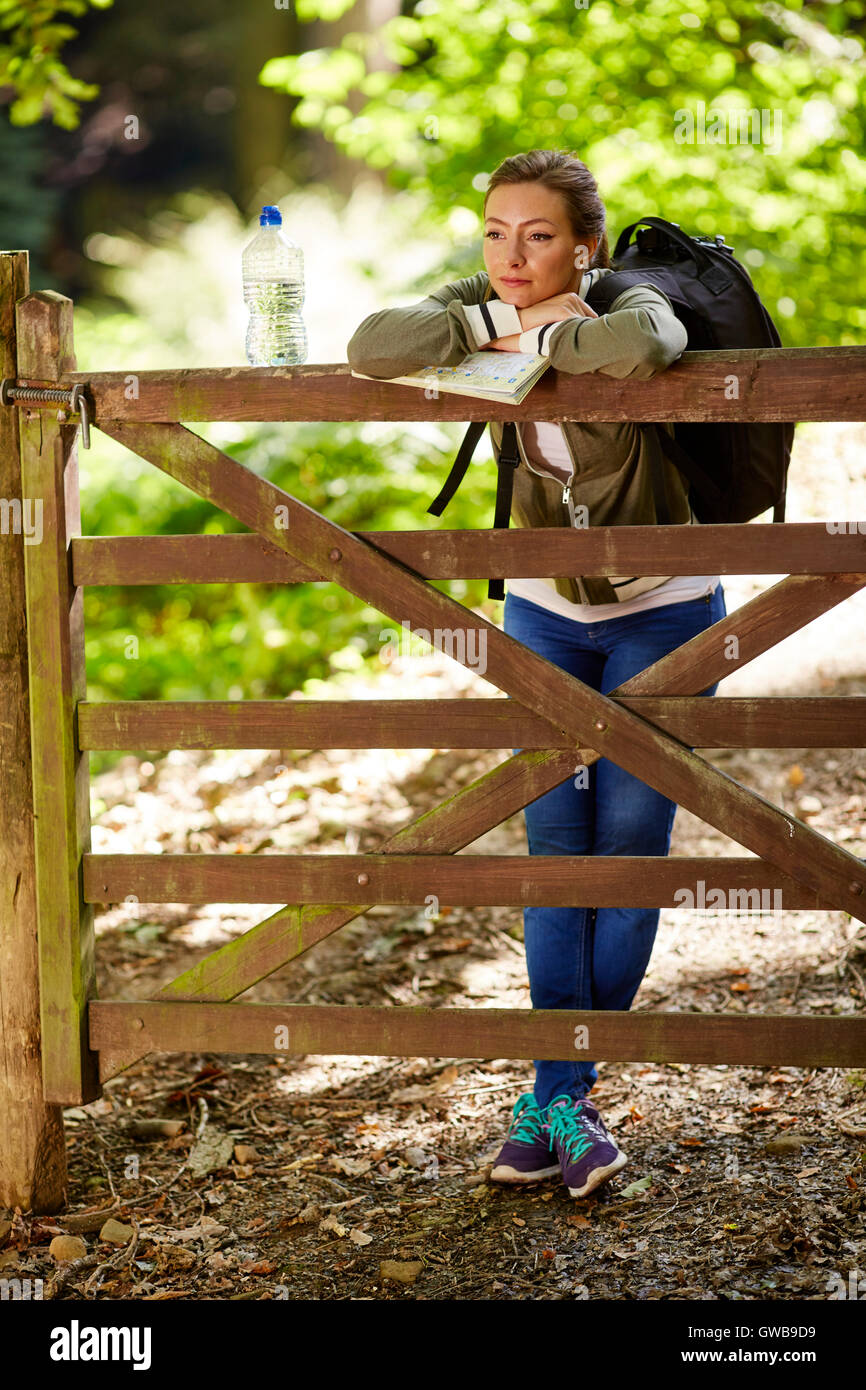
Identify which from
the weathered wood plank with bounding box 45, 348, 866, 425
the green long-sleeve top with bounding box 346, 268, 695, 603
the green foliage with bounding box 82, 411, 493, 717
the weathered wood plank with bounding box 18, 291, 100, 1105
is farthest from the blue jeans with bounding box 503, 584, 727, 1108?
the green foliage with bounding box 82, 411, 493, 717

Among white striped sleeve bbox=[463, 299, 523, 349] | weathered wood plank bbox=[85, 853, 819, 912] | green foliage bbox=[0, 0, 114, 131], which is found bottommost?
weathered wood plank bbox=[85, 853, 819, 912]

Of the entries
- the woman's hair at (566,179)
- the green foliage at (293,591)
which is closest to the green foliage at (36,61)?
the green foliage at (293,591)

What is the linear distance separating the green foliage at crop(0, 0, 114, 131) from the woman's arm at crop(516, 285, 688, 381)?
3.61 meters

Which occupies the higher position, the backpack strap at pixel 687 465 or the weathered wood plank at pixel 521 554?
the backpack strap at pixel 687 465

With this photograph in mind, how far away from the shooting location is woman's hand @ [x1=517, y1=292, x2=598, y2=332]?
8.66 feet

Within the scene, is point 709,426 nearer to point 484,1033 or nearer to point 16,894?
point 484,1033

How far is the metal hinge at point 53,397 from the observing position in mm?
2828

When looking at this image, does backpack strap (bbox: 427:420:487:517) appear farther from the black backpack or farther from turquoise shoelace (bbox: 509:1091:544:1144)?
turquoise shoelace (bbox: 509:1091:544:1144)

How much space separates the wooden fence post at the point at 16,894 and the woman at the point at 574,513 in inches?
35.8

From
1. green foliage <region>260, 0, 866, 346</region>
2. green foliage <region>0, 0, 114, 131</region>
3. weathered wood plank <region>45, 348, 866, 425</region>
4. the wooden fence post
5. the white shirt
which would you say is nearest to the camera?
weathered wood plank <region>45, 348, 866, 425</region>

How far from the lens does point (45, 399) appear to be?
9.38 ft

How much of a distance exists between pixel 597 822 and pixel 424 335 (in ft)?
4.02

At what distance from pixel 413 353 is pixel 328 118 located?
451 centimetres

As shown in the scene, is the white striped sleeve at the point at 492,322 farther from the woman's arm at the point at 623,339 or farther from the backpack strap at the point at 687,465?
the backpack strap at the point at 687,465
